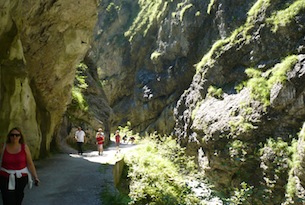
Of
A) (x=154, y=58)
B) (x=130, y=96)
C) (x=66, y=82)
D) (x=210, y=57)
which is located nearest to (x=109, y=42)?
(x=130, y=96)

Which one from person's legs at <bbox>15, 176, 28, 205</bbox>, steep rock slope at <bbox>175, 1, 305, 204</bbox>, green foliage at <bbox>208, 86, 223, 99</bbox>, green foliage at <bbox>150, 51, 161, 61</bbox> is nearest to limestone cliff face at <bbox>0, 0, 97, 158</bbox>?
person's legs at <bbox>15, 176, 28, 205</bbox>

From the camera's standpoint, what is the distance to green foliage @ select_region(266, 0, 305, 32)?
22672mm

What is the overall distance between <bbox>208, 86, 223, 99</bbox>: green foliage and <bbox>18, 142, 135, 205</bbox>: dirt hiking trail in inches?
600

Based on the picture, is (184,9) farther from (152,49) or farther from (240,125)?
(240,125)

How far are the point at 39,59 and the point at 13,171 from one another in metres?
8.69

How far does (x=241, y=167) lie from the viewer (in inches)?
798

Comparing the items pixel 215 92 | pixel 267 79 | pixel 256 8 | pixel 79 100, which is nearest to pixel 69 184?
pixel 79 100

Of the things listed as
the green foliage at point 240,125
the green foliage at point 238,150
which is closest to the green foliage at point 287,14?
the green foliage at point 240,125

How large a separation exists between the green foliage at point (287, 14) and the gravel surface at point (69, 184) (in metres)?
17.3

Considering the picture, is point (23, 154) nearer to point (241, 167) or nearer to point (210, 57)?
point (241, 167)

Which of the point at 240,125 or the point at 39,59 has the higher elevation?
the point at 39,59

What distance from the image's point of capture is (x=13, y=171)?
18.3 feet

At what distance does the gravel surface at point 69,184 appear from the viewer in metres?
7.68

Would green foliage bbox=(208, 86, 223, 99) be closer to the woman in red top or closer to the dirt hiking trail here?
the dirt hiking trail
